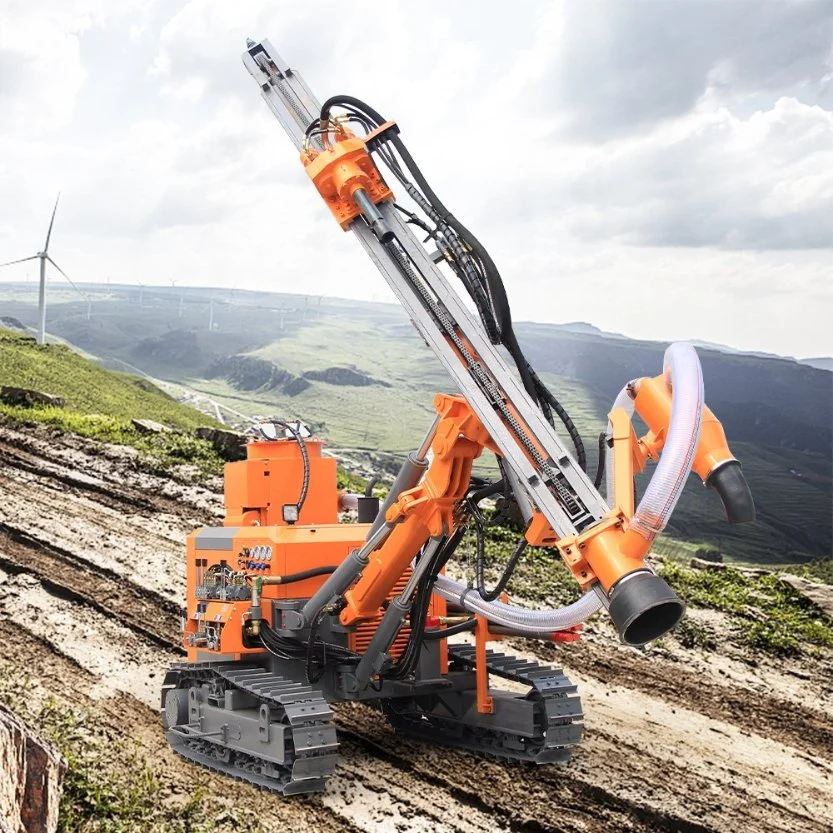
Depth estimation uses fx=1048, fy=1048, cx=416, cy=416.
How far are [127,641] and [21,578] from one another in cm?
227

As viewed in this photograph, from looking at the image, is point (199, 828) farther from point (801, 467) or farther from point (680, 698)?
point (801, 467)

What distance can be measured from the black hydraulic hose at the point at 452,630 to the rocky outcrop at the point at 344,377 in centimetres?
10782

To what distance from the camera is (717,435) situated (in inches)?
280

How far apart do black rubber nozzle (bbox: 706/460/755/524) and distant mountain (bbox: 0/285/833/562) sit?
286mm

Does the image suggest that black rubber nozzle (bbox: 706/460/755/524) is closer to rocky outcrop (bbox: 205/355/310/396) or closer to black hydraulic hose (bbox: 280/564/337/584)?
black hydraulic hose (bbox: 280/564/337/584)

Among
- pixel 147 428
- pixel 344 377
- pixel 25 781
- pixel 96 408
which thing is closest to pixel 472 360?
pixel 25 781

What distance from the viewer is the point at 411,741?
33.5 ft

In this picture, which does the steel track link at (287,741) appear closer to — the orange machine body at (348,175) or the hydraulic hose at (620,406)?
the hydraulic hose at (620,406)

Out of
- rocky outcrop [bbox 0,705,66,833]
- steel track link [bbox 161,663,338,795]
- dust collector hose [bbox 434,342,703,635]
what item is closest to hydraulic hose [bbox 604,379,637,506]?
dust collector hose [bbox 434,342,703,635]

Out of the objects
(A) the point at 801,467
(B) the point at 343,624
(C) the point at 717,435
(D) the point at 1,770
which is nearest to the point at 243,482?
(B) the point at 343,624

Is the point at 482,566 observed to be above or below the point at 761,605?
above

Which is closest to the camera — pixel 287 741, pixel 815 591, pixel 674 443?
pixel 674 443

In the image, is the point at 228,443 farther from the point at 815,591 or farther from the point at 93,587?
the point at 815,591

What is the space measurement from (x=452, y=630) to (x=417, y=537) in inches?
45.6
